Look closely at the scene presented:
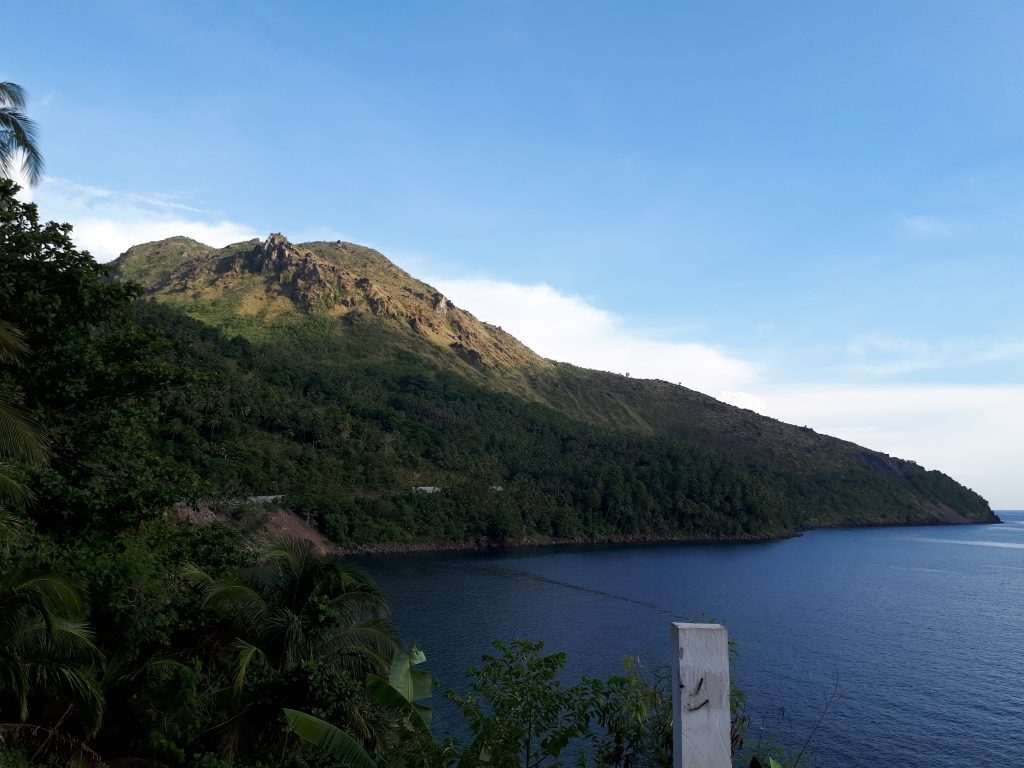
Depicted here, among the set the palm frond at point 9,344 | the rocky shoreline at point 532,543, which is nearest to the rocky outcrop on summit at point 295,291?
the rocky shoreline at point 532,543

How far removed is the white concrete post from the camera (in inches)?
122

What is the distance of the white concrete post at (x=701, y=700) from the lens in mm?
3102

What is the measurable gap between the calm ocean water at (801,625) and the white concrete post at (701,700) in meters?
24.4

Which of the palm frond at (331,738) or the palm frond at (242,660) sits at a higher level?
the palm frond at (331,738)

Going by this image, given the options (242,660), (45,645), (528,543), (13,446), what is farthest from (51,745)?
(528,543)

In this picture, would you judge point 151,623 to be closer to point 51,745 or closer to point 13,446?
point 51,745

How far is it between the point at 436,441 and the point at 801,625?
71.9 m

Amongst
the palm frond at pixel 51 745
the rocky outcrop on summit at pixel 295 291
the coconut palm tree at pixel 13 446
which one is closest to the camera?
the palm frond at pixel 51 745

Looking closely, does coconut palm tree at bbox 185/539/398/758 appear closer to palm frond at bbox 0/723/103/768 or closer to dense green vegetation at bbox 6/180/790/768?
dense green vegetation at bbox 6/180/790/768

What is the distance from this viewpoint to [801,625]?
47.7 metres

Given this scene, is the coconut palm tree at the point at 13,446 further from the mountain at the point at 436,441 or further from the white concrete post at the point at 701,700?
the white concrete post at the point at 701,700

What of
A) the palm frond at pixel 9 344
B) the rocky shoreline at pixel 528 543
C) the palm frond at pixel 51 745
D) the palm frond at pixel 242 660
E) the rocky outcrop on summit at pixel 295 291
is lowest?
the rocky shoreline at pixel 528 543

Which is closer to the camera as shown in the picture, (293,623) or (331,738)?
(331,738)

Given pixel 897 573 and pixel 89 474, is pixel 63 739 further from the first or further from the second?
pixel 897 573
